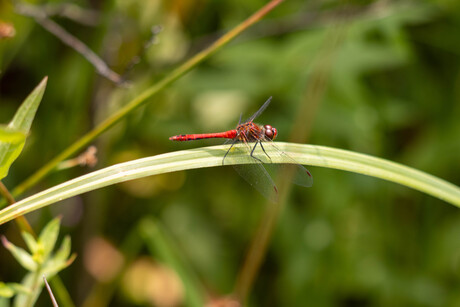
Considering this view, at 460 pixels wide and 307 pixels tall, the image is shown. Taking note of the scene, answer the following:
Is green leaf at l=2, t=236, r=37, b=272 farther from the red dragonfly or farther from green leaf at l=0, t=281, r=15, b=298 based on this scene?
the red dragonfly

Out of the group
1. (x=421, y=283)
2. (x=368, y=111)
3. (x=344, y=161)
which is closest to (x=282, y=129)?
(x=368, y=111)

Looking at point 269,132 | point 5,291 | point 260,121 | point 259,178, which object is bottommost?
point 5,291

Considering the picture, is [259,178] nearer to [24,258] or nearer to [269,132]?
[269,132]

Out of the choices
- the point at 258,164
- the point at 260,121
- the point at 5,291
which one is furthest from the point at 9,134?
the point at 260,121

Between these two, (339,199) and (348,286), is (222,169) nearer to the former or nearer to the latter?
(339,199)

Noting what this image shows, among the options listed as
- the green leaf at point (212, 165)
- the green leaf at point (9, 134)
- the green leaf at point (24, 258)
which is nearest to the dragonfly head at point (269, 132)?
the green leaf at point (212, 165)

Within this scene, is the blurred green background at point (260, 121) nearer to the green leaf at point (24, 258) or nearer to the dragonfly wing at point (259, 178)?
the dragonfly wing at point (259, 178)
